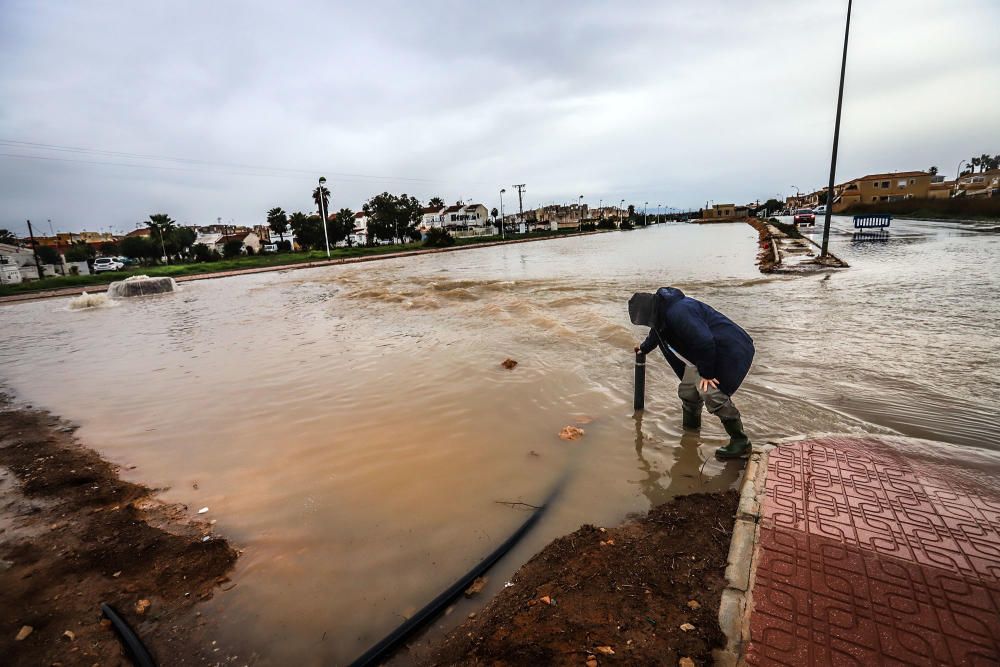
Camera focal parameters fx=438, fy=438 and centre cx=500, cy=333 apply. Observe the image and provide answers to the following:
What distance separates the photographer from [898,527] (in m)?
2.99

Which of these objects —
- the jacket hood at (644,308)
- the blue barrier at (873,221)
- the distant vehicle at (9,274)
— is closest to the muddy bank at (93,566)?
the jacket hood at (644,308)

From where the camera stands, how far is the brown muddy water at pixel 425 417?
3.26m

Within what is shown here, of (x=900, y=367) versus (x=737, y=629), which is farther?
(x=900, y=367)

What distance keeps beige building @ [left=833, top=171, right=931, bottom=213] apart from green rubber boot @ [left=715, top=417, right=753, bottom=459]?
324 feet

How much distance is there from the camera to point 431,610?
271 centimetres

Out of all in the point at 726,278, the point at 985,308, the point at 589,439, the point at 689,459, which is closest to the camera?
the point at 689,459

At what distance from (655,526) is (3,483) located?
653 centimetres

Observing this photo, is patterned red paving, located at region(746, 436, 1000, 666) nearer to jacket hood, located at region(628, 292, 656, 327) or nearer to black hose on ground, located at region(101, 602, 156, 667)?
jacket hood, located at region(628, 292, 656, 327)

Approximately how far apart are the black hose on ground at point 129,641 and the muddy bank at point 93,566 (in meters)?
0.05

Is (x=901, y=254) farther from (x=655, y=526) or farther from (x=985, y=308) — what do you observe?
(x=655, y=526)

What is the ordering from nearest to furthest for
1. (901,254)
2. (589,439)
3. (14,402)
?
(589,439) < (14,402) < (901,254)

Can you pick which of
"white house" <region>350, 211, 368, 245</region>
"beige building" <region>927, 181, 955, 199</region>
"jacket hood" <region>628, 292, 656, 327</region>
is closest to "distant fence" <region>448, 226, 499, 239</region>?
"white house" <region>350, 211, 368, 245</region>

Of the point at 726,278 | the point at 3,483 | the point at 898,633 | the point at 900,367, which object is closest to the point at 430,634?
the point at 898,633

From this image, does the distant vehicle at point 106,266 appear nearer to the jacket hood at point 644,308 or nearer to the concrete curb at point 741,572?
the jacket hood at point 644,308
